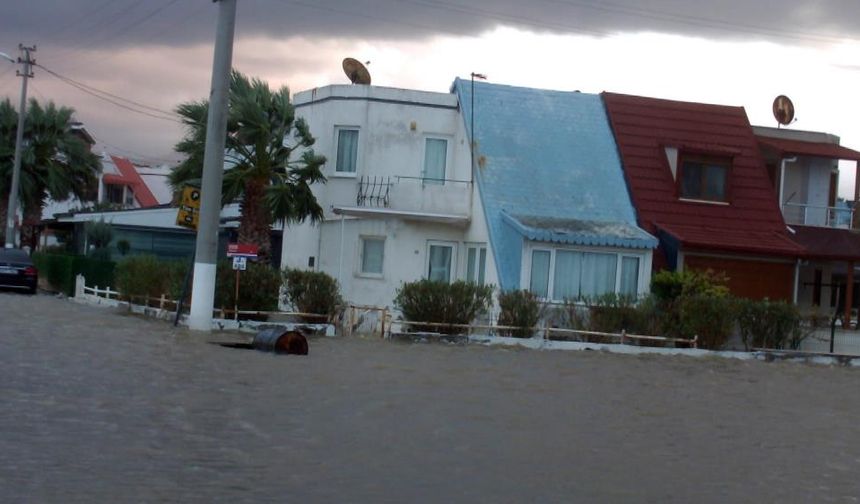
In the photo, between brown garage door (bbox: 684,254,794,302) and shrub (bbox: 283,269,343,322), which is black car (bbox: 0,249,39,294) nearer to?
shrub (bbox: 283,269,343,322)

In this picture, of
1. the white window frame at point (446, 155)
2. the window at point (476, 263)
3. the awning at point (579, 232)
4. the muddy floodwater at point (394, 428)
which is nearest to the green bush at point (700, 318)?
the awning at point (579, 232)

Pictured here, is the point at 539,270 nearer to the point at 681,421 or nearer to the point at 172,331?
the point at 172,331

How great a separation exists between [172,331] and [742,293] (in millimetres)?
15492

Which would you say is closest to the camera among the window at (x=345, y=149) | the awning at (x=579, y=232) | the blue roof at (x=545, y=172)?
the awning at (x=579, y=232)

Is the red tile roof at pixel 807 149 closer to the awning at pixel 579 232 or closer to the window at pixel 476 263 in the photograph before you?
the awning at pixel 579 232

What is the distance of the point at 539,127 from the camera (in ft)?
111

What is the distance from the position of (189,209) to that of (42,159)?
27547mm

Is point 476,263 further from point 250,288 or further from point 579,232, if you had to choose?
point 250,288

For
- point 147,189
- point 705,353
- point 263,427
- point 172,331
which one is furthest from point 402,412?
point 147,189

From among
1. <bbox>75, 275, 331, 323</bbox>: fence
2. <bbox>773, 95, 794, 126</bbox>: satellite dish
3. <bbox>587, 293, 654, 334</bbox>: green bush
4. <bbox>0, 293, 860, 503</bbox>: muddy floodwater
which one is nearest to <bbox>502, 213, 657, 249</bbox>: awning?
<bbox>587, 293, 654, 334</bbox>: green bush

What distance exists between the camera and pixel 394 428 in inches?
541

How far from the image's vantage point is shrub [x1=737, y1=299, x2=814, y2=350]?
90.4 feet

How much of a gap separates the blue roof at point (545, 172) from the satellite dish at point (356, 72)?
11.4 feet

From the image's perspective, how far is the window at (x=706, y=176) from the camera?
33.6 metres
